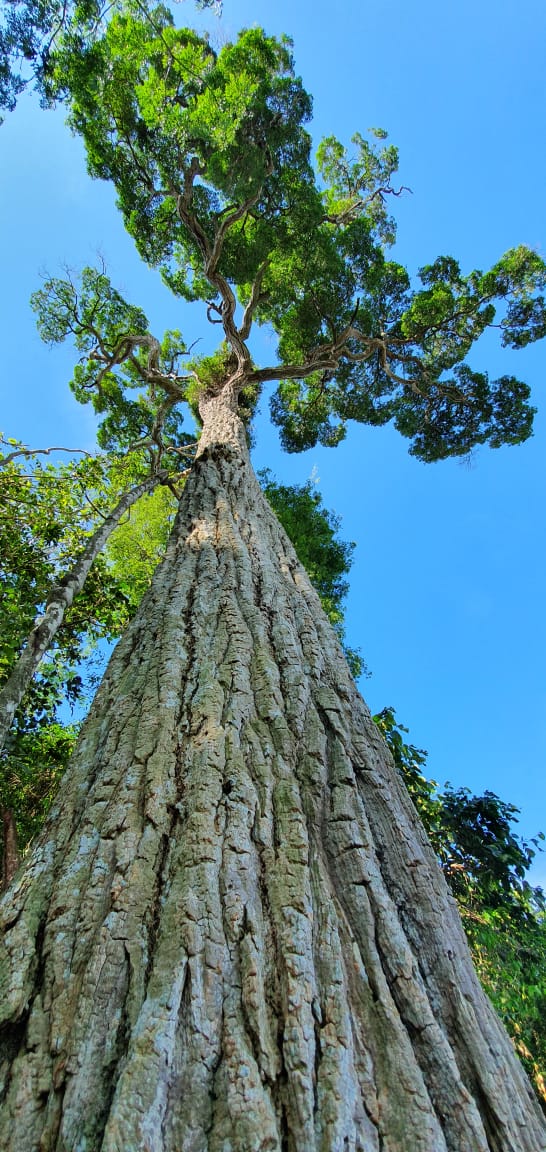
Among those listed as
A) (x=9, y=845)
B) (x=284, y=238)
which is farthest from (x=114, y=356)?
(x=9, y=845)

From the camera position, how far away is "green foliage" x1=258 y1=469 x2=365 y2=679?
31.0ft

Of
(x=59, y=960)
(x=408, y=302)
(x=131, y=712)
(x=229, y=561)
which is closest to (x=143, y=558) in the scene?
(x=408, y=302)

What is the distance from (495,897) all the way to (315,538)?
244 inches

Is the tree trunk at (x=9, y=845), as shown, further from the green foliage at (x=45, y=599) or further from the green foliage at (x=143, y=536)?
the green foliage at (x=143, y=536)

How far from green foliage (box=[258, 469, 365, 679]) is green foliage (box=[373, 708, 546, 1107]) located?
3.51 metres

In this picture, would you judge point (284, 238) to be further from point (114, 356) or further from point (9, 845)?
point (9, 845)

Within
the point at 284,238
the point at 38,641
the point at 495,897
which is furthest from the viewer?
the point at 284,238

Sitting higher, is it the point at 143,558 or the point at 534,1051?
the point at 143,558

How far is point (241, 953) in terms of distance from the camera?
1.12m

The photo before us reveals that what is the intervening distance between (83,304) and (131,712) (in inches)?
368

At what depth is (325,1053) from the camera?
998 millimetres

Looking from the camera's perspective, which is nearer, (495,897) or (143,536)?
(495,897)

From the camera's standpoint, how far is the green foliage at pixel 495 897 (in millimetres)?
4711

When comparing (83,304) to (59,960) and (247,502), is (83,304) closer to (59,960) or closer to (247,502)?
(247,502)
